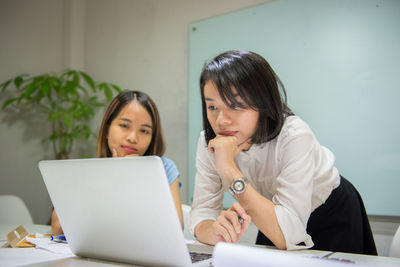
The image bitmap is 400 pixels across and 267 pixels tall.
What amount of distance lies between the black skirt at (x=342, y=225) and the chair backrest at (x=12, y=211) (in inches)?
59.2

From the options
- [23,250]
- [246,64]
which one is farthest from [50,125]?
[246,64]

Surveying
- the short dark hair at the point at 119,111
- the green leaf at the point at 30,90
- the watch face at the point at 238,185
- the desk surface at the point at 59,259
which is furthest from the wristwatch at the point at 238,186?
the green leaf at the point at 30,90

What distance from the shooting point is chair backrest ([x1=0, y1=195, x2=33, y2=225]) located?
1.91 m

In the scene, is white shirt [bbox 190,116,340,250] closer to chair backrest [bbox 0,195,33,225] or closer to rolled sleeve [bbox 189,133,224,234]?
rolled sleeve [bbox 189,133,224,234]

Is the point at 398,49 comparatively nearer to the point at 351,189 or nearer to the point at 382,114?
the point at 382,114

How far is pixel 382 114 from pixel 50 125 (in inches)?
97.5

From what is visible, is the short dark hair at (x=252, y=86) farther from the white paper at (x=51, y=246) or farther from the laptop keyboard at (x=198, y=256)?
the white paper at (x=51, y=246)

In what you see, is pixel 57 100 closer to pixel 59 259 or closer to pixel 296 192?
pixel 59 259

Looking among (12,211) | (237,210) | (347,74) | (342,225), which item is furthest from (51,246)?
(347,74)

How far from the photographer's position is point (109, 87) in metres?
2.93

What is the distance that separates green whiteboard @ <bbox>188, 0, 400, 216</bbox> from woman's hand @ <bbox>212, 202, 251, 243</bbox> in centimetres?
112

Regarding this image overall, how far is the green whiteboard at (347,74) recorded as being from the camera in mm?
1700

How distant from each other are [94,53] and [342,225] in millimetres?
2595

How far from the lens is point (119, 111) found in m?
1.68
